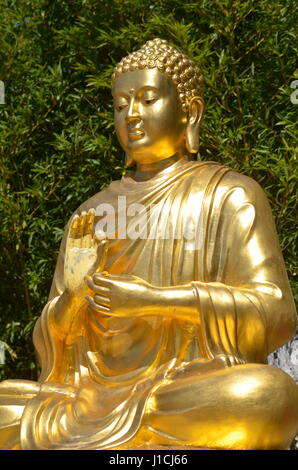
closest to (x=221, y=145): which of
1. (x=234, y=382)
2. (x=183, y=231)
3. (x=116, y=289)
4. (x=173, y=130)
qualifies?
(x=173, y=130)

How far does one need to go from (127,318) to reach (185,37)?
2.42 m

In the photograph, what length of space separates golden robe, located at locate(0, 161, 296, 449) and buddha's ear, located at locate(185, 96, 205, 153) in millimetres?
105

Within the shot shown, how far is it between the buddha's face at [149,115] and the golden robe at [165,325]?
136 mm

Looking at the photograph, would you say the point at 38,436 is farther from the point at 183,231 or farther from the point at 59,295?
the point at 183,231

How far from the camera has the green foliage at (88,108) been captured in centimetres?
622

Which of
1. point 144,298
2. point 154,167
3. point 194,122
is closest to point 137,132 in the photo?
point 154,167

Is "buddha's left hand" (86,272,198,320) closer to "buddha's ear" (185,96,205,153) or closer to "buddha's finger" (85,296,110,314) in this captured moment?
"buddha's finger" (85,296,110,314)

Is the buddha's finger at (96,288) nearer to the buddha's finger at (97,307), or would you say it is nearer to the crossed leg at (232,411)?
the buddha's finger at (97,307)

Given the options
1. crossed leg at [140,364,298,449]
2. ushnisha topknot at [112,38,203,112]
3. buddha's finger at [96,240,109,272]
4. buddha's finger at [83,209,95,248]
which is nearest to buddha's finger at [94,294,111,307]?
buddha's finger at [96,240,109,272]

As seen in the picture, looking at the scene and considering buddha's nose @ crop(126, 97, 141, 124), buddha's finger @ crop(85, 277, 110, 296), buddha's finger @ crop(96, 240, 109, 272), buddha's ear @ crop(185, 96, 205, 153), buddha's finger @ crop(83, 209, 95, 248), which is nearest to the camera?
buddha's finger @ crop(85, 277, 110, 296)

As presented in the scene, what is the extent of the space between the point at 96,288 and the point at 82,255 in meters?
0.22

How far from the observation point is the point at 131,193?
15.4 ft

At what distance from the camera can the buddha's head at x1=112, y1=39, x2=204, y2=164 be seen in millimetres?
4660

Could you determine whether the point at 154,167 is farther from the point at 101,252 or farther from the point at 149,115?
the point at 101,252
